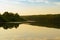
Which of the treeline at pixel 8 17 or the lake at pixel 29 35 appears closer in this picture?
the lake at pixel 29 35

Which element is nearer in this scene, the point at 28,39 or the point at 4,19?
the point at 28,39

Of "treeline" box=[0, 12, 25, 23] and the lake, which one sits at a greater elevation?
the lake

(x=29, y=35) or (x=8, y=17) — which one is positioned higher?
(x=29, y=35)

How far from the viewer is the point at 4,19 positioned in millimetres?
48375

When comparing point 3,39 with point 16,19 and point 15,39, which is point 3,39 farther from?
point 16,19

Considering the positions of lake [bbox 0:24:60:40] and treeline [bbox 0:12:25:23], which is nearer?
lake [bbox 0:24:60:40]

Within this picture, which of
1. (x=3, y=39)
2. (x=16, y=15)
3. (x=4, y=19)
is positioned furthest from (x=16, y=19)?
(x=3, y=39)

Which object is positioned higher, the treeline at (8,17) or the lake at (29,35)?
the lake at (29,35)

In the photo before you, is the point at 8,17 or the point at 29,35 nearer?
the point at 29,35

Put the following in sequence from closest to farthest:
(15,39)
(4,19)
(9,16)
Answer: (15,39)
(4,19)
(9,16)

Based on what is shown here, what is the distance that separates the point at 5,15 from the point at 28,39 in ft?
123

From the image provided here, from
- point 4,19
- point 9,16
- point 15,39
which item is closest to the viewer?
point 15,39

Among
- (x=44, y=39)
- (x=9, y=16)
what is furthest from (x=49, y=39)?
(x=9, y=16)

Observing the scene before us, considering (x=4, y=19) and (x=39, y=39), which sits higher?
(x=39, y=39)
